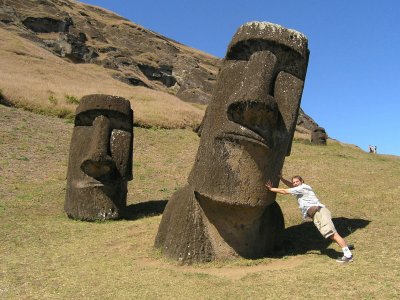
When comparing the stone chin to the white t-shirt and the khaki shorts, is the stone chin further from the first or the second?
the khaki shorts

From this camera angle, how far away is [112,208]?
1180cm

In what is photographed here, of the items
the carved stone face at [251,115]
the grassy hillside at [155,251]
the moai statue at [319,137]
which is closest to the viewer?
the grassy hillside at [155,251]

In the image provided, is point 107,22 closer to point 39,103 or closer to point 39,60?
point 39,60

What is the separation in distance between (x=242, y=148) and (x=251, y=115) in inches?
21.2

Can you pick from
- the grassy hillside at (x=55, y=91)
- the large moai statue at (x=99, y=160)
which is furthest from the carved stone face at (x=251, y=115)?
the grassy hillside at (x=55, y=91)

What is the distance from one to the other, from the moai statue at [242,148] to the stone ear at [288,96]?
0.05 ft

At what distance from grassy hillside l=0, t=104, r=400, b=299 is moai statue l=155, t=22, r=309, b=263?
42 centimetres

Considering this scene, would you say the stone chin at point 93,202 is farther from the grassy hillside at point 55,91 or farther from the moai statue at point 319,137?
the moai statue at point 319,137

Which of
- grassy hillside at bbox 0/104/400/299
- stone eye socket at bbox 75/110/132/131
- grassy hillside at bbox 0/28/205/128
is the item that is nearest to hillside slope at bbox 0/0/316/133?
grassy hillside at bbox 0/28/205/128

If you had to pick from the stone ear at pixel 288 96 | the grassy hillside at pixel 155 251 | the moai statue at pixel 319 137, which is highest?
the moai statue at pixel 319 137

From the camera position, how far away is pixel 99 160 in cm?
1116

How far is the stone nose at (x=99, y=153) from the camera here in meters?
11.2

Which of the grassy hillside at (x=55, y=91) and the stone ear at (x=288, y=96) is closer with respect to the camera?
the stone ear at (x=288, y=96)

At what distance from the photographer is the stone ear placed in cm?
785
